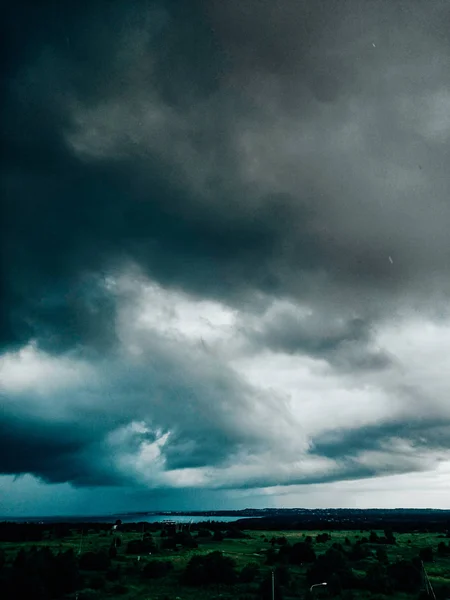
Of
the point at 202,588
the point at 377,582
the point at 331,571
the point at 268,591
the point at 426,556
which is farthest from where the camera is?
the point at 426,556

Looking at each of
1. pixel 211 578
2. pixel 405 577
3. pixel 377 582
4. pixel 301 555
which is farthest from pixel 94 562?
pixel 405 577

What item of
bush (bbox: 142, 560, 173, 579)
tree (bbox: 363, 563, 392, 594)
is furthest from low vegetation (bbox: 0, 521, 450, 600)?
tree (bbox: 363, 563, 392, 594)

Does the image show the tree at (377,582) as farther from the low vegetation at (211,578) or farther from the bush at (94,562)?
the bush at (94,562)

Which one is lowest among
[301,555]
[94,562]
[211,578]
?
[211,578]

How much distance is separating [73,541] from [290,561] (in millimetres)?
69870

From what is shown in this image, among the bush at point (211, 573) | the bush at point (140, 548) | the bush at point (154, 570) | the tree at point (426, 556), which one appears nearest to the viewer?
the bush at point (211, 573)

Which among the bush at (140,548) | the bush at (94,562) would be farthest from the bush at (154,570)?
the bush at (140,548)

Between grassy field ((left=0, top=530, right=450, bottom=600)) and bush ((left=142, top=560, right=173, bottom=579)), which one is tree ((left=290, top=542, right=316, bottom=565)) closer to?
grassy field ((left=0, top=530, right=450, bottom=600))

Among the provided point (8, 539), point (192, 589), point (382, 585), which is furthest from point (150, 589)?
point (8, 539)

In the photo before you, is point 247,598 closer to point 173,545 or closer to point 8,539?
point 173,545

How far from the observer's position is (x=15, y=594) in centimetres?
6084

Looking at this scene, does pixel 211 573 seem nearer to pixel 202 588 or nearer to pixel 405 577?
pixel 202 588

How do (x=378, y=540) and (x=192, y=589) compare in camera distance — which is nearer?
(x=192, y=589)

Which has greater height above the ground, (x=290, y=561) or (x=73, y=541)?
(x=73, y=541)
